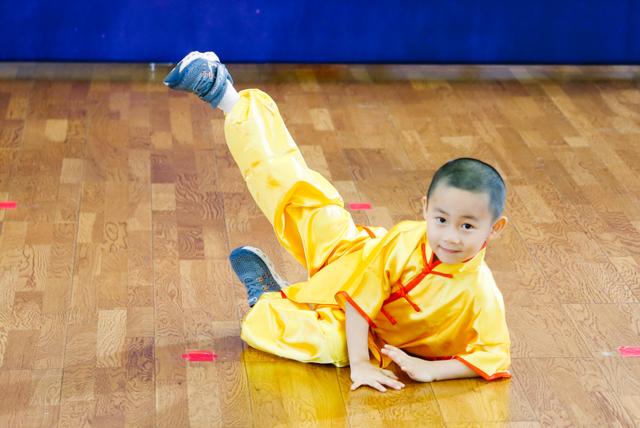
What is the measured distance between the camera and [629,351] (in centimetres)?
247

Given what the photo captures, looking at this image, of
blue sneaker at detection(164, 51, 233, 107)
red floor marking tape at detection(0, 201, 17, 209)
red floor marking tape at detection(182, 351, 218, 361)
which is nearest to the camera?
red floor marking tape at detection(182, 351, 218, 361)

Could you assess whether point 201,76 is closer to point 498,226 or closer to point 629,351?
point 498,226

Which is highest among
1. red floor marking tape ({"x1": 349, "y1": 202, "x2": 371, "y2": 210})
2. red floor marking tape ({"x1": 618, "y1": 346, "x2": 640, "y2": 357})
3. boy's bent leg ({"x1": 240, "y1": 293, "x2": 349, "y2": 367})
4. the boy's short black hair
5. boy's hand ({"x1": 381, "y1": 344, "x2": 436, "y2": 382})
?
the boy's short black hair

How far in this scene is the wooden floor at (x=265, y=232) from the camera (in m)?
2.26

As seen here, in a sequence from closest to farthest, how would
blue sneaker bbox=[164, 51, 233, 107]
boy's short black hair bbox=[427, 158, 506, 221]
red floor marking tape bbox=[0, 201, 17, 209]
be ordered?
boy's short black hair bbox=[427, 158, 506, 221]
blue sneaker bbox=[164, 51, 233, 107]
red floor marking tape bbox=[0, 201, 17, 209]

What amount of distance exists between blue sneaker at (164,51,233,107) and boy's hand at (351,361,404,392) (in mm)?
673

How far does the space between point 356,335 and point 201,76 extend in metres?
0.66

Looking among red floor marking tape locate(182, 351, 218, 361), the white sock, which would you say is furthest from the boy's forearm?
the white sock

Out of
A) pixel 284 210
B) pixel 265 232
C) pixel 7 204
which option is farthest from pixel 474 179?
pixel 7 204

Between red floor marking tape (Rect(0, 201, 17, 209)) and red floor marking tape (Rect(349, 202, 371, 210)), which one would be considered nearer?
red floor marking tape (Rect(0, 201, 17, 209))

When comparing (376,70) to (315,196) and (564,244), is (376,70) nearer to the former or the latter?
(564,244)

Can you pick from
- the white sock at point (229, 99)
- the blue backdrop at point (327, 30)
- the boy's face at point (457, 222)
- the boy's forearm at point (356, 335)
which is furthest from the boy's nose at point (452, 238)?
the blue backdrop at point (327, 30)

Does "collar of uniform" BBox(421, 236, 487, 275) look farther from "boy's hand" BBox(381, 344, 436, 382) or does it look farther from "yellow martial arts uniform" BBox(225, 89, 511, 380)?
"boy's hand" BBox(381, 344, 436, 382)

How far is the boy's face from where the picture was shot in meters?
2.15
